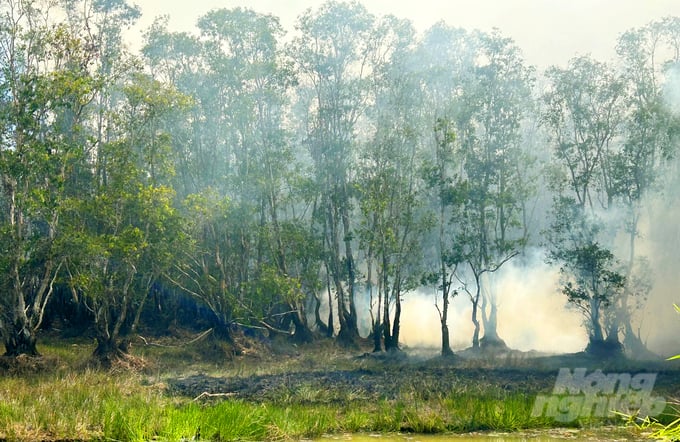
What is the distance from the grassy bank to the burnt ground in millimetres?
156

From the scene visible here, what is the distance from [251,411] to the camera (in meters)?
17.6

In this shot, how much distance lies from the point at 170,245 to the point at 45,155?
24.5 ft

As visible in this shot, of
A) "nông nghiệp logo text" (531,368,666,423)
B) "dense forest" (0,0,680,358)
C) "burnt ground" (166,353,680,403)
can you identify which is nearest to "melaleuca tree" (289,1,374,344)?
"dense forest" (0,0,680,358)

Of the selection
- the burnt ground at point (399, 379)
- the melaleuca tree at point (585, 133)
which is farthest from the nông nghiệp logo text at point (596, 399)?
the melaleuca tree at point (585, 133)

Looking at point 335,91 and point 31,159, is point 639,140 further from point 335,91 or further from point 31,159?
point 31,159

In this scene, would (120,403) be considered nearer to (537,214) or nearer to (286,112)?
(286,112)

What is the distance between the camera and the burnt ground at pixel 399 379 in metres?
22.4

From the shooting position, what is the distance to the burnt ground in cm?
2242

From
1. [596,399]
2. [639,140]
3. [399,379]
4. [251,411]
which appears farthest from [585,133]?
[251,411]

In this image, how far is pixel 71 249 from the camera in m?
30.2

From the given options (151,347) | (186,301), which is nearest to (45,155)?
(151,347)

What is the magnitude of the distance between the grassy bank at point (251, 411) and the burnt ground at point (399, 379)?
0.16m

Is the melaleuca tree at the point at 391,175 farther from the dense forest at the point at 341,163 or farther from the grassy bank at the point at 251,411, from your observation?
the grassy bank at the point at 251,411

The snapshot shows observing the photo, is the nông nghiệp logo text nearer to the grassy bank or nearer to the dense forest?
the grassy bank
